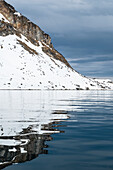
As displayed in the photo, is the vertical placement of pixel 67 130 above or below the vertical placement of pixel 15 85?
below

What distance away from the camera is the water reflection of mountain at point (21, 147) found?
32.8 ft

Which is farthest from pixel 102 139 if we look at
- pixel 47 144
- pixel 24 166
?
pixel 24 166

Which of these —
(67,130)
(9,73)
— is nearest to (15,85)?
(9,73)

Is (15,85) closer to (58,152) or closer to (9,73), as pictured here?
(9,73)

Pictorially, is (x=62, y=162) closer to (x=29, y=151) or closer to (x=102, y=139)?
(x=29, y=151)

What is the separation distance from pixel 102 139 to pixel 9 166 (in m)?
6.99

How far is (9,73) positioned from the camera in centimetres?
19738

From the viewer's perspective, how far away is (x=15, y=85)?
180750 mm

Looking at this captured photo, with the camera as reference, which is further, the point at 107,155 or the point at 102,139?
the point at 102,139

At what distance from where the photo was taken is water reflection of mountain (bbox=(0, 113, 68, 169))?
10.0 metres

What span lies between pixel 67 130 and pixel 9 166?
29.4 feet

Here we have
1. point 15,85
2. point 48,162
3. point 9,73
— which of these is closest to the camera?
point 48,162

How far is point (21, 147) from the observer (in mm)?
11641

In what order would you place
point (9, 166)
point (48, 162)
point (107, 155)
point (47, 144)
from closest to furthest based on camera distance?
1. point (9, 166)
2. point (48, 162)
3. point (107, 155)
4. point (47, 144)
